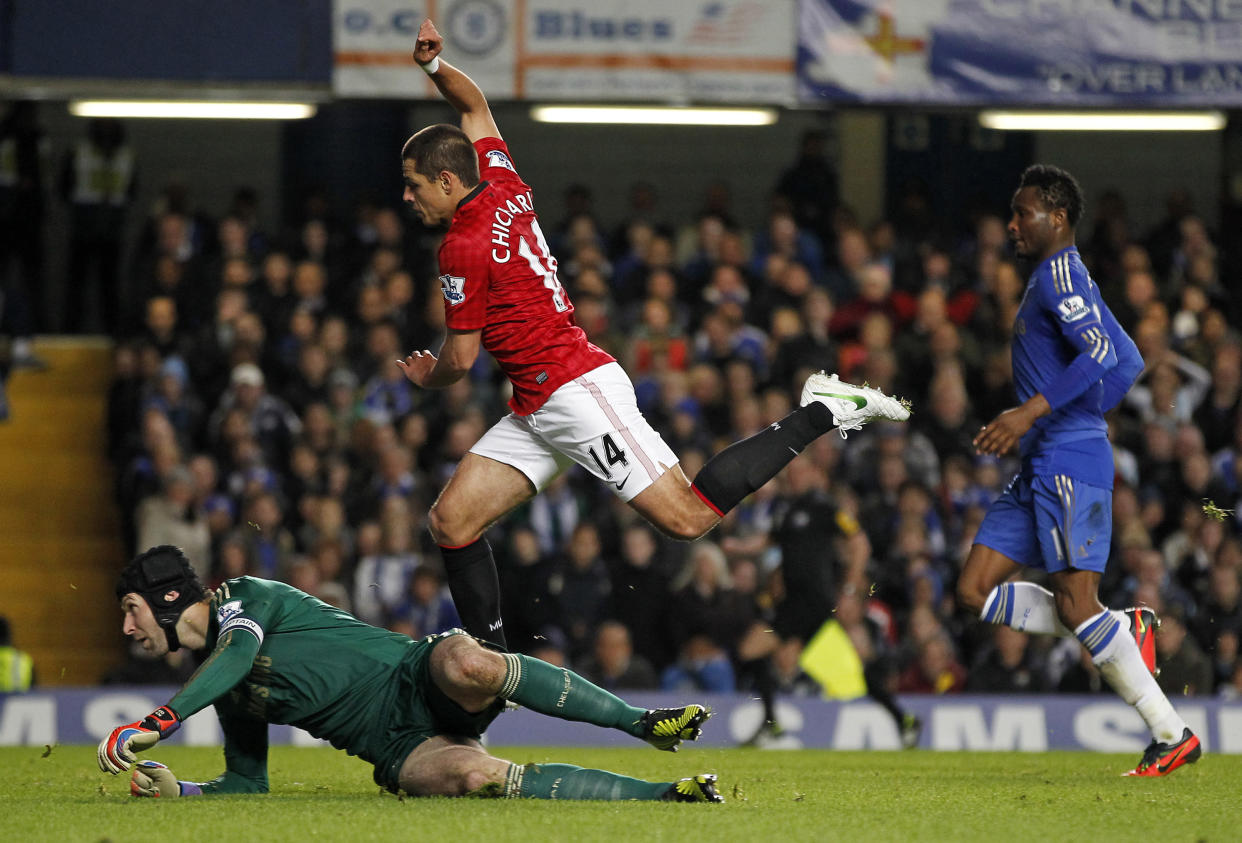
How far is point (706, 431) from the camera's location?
12.8 metres

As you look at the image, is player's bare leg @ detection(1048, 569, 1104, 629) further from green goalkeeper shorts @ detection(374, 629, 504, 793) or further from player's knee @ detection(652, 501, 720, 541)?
green goalkeeper shorts @ detection(374, 629, 504, 793)

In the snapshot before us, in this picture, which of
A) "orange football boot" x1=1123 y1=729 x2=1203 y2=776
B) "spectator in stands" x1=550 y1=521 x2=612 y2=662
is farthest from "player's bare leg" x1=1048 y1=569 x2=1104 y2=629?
"spectator in stands" x1=550 y1=521 x2=612 y2=662

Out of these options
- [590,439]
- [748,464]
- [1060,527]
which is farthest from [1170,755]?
[590,439]

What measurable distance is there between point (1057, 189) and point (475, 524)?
2884 millimetres

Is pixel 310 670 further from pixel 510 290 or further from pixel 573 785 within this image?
pixel 510 290

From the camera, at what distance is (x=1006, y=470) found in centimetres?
1290

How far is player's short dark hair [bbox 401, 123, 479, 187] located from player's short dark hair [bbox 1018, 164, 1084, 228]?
241 cm

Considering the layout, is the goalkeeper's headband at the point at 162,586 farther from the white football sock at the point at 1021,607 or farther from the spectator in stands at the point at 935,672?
the spectator in stands at the point at 935,672

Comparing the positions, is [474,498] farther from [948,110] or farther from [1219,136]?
[1219,136]

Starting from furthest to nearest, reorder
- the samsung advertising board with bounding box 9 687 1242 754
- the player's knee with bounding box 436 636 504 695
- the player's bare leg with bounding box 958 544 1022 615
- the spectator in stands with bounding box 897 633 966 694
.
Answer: the spectator in stands with bounding box 897 633 966 694
the samsung advertising board with bounding box 9 687 1242 754
the player's bare leg with bounding box 958 544 1022 615
the player's knee with bounding box 436 636 504 695

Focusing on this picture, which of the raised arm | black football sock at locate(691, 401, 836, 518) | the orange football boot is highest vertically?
the raised arm

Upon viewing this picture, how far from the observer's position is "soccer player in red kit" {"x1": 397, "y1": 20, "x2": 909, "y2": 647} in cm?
692

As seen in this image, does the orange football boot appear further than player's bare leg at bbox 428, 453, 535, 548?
Yes

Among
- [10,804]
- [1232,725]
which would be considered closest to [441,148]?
[10,804]
